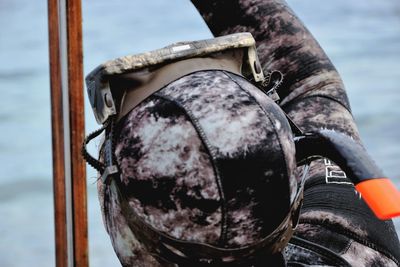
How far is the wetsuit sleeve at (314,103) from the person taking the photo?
1.24 meters

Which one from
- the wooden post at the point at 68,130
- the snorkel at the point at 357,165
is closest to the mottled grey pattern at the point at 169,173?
the snorkel at the point at 357,165

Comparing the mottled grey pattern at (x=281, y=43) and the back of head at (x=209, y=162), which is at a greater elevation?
the mottled grey pattern at (x=281, y=43)

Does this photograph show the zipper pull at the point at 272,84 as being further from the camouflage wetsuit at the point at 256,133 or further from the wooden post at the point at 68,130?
the wooden post at the point at 68,130

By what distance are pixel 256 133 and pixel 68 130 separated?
2.67 ft

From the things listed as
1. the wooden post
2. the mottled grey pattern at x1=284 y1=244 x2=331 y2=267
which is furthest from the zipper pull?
the wooden post

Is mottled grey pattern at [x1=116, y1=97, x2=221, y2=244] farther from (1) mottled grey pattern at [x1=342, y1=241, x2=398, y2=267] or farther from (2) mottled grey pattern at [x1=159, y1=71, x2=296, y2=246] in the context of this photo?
(1) mottled grey pattern at [x1=342, y1=241, x2=398, y2=267]

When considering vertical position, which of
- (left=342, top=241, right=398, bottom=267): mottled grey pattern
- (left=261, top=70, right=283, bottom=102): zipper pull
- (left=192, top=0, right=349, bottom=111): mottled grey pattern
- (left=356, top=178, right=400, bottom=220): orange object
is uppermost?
(left=192, top=0, right=349, bottom=111): mottled grey pattern

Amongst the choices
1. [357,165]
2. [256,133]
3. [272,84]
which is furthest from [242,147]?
[272,84]

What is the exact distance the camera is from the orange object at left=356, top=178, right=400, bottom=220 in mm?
852

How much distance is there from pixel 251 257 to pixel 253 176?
12 centimetres

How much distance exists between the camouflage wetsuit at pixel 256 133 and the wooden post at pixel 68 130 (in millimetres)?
385

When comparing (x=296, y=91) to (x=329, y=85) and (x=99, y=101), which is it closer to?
(x=329, y=85)

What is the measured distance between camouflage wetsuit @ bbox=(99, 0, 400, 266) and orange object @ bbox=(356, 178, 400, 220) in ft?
0.47

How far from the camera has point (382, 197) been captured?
0.86 meters
